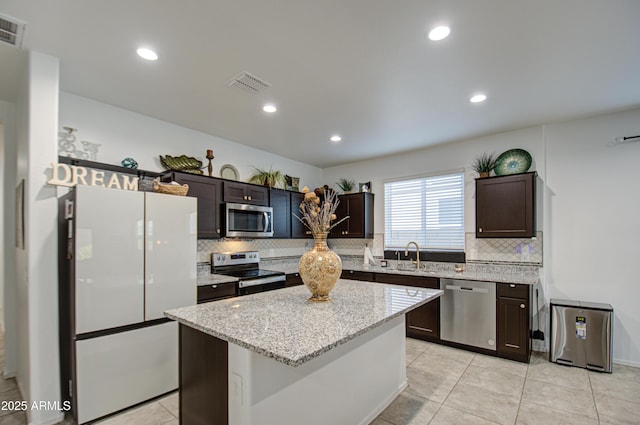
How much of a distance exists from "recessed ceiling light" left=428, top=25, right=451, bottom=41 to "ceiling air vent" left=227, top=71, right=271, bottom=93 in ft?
4.57

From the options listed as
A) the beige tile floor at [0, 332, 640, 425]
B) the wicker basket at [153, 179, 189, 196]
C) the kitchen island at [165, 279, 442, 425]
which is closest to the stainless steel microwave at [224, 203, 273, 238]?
the wicker basket at [153, 179, 189, 196]

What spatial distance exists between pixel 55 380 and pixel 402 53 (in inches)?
144

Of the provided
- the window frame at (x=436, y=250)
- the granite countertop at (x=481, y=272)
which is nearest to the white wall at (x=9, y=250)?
the granite countertop at (x=481, y=272)

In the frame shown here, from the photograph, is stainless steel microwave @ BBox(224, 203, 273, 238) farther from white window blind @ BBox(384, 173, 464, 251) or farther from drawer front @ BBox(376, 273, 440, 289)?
white window blind @ BBox(384, 173, 464, 251)

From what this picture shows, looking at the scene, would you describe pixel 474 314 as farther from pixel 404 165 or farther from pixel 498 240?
pixel 404 165

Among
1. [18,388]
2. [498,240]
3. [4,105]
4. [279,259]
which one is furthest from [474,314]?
[4,105]

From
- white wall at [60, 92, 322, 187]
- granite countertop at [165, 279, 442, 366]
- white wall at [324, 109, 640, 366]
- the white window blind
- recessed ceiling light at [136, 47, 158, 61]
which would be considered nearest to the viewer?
granite countertop at [165, 279, 442, 366]

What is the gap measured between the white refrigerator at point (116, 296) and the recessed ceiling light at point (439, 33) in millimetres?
2526

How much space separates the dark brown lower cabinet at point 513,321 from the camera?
3277 millimetres

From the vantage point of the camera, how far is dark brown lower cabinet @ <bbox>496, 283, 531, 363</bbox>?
328 centimetres

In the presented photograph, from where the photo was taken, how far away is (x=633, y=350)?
318cm

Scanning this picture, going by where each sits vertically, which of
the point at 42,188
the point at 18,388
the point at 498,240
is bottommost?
the point at 18,388

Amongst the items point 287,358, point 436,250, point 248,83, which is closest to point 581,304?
point 436,250

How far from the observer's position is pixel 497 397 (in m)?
2.60
